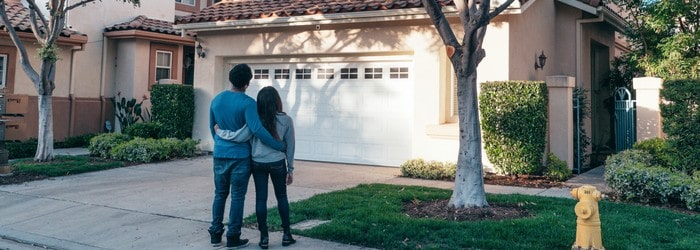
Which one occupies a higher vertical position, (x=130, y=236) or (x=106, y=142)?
(x=106, y=142)

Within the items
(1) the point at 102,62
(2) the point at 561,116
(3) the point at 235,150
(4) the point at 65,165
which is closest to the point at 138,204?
(3) the point at 235,150

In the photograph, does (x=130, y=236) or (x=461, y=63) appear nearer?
(x=130, y=236)

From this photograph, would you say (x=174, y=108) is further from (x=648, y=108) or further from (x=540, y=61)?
(x=648, y=108)

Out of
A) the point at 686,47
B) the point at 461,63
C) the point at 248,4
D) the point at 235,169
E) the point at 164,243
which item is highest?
the point at 248,4

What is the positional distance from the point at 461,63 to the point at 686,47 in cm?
655

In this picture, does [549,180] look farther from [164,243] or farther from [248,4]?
[248,4]

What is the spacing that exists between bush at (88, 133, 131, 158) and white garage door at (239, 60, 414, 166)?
3.72 metres

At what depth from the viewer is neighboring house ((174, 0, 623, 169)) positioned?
11.2 m

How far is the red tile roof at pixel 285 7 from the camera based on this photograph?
36.9 ft

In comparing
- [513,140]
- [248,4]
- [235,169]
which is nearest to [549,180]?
[513,140]

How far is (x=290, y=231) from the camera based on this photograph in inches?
234

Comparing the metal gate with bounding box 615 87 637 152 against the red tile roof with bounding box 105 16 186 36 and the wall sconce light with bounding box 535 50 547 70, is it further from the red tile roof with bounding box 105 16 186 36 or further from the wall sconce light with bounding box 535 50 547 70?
the red tile roof with bounding box 105 16 186 36

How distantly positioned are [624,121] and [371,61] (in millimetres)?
5607

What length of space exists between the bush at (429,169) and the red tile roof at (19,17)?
35.2 ft
